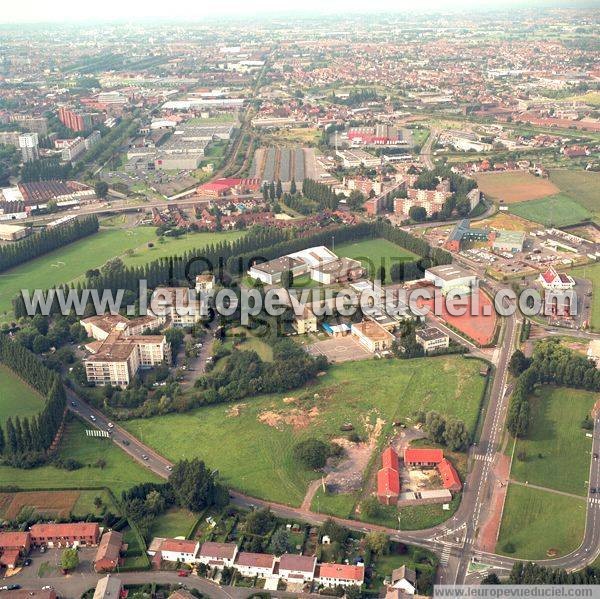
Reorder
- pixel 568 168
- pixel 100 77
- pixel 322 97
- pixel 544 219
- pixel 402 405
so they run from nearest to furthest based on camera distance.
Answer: pixel 402 405, pixel 544 219, pixel 568 168, pixel 322 97, pixel 100 77

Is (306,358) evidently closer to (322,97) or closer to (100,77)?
(322,97)

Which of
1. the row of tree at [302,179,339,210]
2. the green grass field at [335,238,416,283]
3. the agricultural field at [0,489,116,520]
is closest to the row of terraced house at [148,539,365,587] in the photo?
the agricultural field at [0,489,116,520]

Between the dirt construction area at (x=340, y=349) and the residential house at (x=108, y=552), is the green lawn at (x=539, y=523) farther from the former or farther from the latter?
the residential house at (x=108, y=552)

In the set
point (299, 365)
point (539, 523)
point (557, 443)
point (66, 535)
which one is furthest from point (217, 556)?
point (557, 443)

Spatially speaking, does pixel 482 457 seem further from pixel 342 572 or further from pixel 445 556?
pixel 342 572

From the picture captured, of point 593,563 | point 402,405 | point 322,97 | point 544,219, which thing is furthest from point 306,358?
point 322,97

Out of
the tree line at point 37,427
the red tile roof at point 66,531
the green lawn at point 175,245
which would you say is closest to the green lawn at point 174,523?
the red tile roof at point 66,531

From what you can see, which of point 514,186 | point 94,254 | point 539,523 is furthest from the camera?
point 514,186
